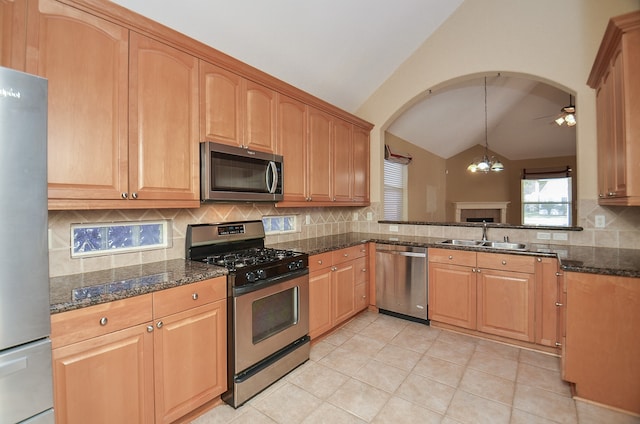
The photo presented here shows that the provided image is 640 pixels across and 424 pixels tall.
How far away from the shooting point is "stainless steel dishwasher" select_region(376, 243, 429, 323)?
3.16 meters

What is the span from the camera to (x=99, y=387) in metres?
1.38

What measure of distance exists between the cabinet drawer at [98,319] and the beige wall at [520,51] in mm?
3467

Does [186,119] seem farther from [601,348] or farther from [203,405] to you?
[601,348]

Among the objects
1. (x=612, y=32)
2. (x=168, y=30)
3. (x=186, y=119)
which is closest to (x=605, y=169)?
(x=612, y=32)

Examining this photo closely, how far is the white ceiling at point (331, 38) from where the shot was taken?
2.23 metres

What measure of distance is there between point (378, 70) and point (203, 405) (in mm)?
3801

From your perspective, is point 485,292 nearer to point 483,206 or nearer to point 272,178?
point 272,178

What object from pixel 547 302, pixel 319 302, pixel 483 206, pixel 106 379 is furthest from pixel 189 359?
pixel 483 206

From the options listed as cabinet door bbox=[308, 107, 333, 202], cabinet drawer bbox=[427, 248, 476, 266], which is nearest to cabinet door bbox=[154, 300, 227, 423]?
cabinet door bbox=[308, 107, 333, 202]

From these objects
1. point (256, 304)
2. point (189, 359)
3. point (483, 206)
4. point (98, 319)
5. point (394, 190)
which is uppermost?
point (394, 190)

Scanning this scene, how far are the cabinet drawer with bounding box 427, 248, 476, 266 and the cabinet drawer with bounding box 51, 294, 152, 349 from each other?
2566mm

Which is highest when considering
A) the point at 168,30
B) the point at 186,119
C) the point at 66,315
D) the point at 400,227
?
the point at 168,30

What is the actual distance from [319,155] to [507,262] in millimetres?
2040

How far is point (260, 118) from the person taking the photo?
247 cm
